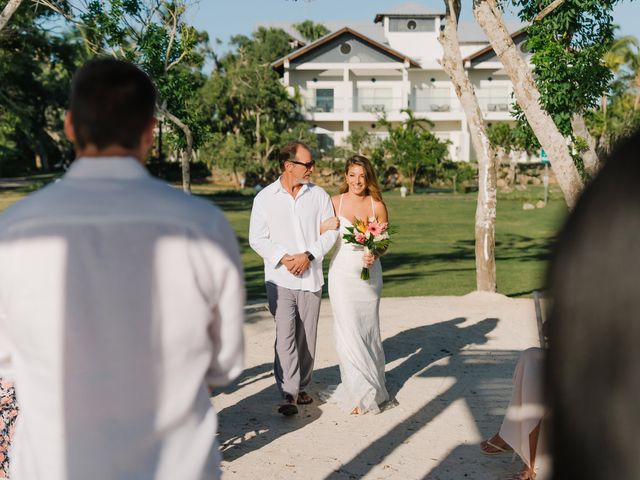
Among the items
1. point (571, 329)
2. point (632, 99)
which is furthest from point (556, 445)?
point (632, 99)

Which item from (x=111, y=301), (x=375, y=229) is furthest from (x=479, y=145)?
(x=111, y=301)

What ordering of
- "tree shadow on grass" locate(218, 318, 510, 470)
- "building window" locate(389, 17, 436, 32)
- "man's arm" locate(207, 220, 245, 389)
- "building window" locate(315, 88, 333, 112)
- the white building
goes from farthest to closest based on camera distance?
"building window" locate(389, 17, 436, 32) → "building window" locate(315, 88, 333, 112) → the white building → "tree shadow on grass" locate(218, 318, 510, 470) → "man's arm" locate(207, 220, 245, 389)

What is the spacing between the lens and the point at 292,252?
787cm

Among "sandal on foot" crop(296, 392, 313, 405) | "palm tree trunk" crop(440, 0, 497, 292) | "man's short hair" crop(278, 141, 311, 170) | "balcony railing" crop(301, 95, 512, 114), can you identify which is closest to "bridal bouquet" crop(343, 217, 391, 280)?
"man's short hair" crop(278, 141, 311, 170)

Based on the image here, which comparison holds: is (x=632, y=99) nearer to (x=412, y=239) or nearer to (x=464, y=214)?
(x=464, y=214)

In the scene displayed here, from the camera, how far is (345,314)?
8.05 m

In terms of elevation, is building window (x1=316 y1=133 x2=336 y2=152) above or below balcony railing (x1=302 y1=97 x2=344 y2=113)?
below

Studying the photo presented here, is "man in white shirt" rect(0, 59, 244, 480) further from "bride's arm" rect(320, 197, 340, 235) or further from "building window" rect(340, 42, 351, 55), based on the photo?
"building window" rect(340, 42, 351, 55)

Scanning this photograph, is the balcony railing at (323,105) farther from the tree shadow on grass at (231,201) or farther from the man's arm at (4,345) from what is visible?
the man's arm at (4,345)

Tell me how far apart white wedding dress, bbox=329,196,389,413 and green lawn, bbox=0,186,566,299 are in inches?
22.4

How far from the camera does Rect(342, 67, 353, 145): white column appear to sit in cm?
6303

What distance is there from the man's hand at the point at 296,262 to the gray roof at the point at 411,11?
65.9 m

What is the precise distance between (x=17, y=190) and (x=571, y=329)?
54.9 m

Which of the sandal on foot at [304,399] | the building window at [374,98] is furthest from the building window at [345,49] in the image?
the sandal on foot at [304,399]
